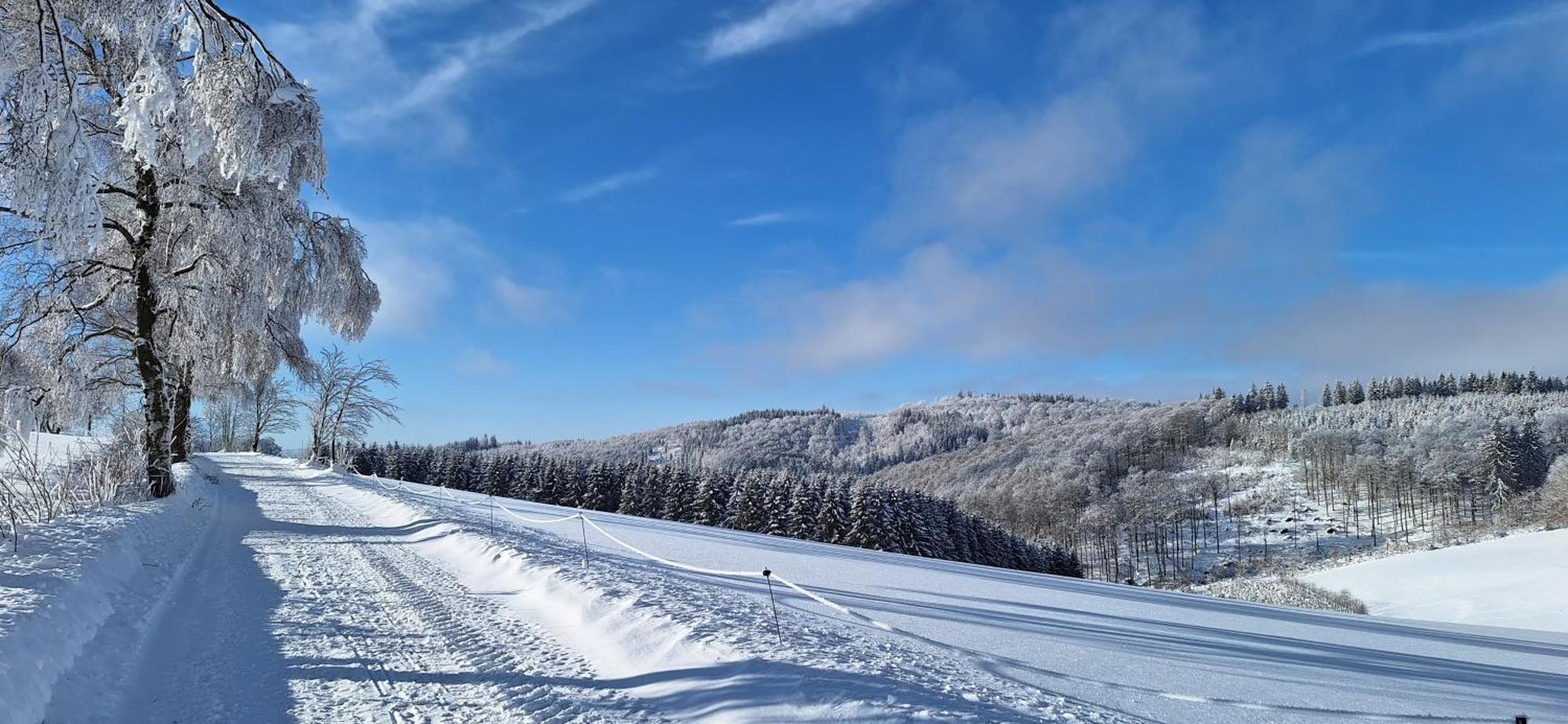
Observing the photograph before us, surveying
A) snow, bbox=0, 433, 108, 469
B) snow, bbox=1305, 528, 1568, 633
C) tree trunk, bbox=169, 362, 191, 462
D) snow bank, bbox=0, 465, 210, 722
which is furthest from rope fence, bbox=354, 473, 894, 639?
snow, bbox=1305, 528, 1568, 633

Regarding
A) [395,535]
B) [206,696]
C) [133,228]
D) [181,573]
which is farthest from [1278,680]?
[133,228]

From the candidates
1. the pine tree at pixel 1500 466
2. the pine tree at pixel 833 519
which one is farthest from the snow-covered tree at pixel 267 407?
the pine tree at pixel 1500 466

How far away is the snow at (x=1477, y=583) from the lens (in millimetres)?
37656

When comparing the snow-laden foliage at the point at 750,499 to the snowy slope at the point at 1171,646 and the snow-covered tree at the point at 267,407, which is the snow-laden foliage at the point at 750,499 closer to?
the snow-covered tree at the point at 267,407

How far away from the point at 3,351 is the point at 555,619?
441 inches

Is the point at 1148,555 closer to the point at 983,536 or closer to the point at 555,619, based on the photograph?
the point at 983,536

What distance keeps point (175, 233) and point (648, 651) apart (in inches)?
486

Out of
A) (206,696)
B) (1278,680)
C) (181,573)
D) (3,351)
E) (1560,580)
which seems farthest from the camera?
(1560,580)

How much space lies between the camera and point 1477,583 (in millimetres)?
44375

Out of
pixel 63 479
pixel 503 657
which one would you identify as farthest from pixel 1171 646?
pixel 63 479

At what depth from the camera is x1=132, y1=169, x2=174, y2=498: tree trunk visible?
37.4ft

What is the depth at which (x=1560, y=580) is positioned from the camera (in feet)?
138

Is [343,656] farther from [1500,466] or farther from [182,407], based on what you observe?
[1500,466]

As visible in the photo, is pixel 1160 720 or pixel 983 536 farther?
pixel 983 536
